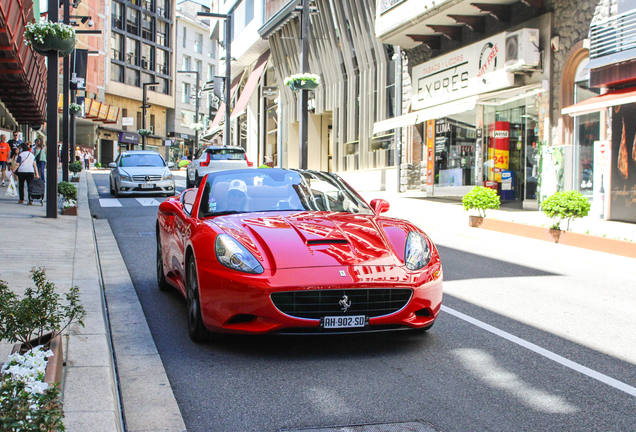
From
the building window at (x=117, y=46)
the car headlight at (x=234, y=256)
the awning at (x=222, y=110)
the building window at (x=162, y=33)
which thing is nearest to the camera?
the car headlight at (x=234, y=256)

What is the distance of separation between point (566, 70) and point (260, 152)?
129ft

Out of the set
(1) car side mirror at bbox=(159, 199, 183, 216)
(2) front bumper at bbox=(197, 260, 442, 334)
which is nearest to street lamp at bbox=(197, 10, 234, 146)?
(1) car side mirror at bbox=(159, 199, 183, 216)

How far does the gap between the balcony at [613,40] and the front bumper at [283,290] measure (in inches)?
502

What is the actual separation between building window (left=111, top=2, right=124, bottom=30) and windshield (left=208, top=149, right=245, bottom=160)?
54191 millimetres

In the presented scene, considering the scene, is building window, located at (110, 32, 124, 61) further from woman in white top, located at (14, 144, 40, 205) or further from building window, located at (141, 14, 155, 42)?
woman in white top, located at (14, 144, 40, 205)

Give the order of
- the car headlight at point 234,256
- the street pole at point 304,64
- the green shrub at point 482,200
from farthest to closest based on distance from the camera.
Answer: the street pole at point 304,64 → the green shrub at point 482,200 → the car headlight at point 234,256

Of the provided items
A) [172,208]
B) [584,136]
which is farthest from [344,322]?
[584,136]

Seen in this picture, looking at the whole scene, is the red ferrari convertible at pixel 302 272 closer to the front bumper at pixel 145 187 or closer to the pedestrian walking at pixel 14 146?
the pedestrian walking at pixel 14 146

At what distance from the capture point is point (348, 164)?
35969 millimetres

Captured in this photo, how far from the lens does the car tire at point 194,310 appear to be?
5.21m

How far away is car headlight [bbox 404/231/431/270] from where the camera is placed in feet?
16.8

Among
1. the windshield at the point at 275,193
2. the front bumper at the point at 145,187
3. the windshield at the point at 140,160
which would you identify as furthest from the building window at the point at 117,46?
the windshield at the point at 275,193

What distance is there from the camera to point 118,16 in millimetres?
74438

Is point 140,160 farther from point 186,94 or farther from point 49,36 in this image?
point 186,94
